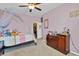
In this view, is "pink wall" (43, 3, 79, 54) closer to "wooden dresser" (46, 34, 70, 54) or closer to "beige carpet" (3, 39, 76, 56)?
"wooden dresser" (46, 34, 70, 54)

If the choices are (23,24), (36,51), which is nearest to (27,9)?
(23,24)

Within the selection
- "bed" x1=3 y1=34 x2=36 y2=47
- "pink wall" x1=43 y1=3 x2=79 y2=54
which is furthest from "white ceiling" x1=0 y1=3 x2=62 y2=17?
"bed" x1=3 y1=34 x2=36 y2=47

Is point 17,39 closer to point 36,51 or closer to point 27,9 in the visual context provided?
point 36,51

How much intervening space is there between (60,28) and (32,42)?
→ 1.26 feet

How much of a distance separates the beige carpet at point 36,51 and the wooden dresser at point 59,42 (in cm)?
5

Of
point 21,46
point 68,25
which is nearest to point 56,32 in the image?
point 68,25

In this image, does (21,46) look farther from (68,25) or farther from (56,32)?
(68,25)

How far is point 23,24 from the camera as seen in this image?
1.50 metres

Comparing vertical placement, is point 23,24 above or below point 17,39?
above

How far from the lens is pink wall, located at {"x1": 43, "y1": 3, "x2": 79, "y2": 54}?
145 cm

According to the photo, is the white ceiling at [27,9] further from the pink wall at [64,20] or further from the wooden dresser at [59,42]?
the wooden dresser at [59,42]

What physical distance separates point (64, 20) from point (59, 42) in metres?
0.28

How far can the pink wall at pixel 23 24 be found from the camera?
148cm

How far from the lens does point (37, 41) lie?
5.04ft
